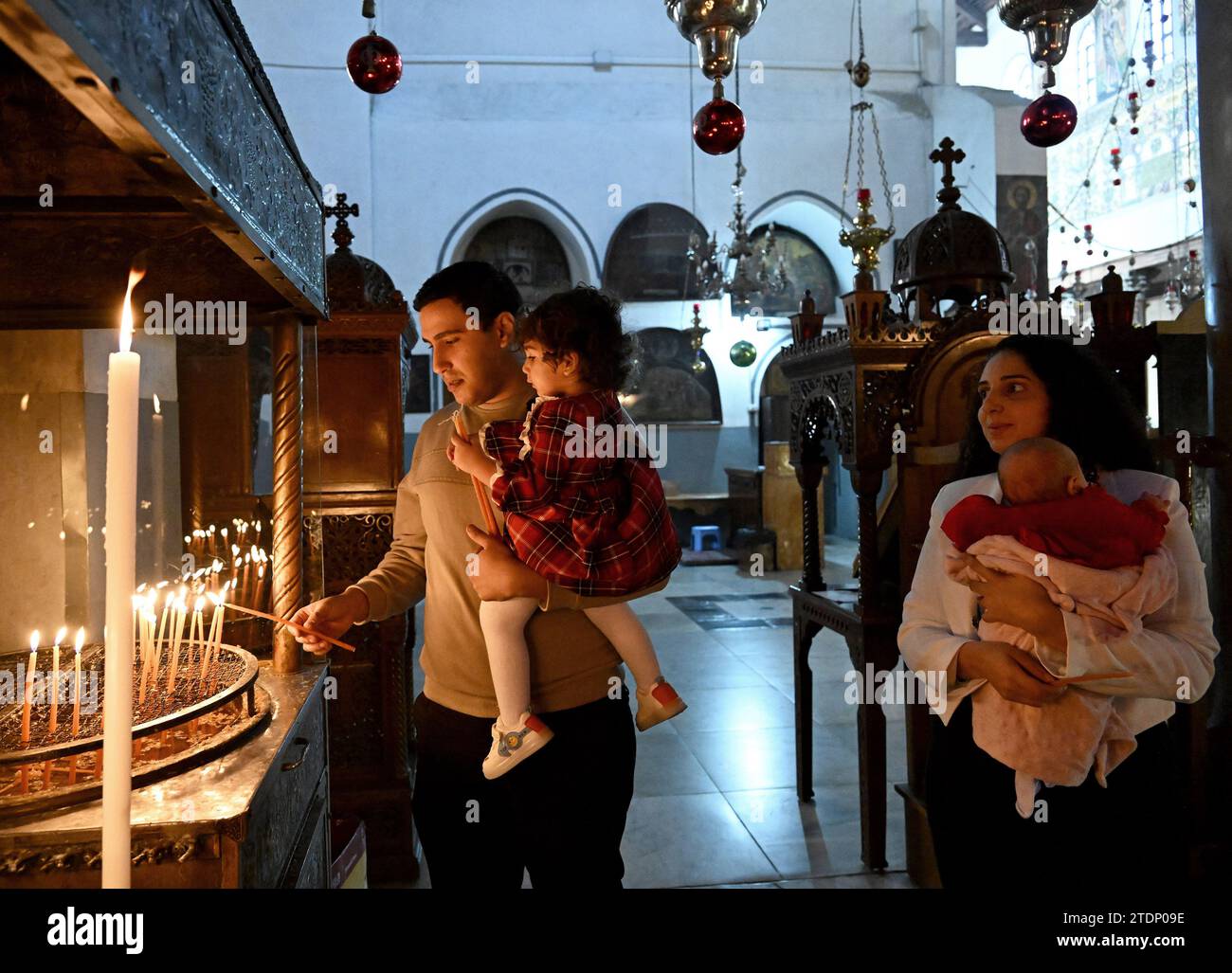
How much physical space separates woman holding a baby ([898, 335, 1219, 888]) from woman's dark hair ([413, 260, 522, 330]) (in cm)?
98

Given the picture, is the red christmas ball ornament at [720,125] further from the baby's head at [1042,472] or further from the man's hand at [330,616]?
the man's hand at [330,616]

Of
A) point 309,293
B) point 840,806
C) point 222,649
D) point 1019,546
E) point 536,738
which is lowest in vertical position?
point 840,806

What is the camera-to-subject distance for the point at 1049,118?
3.04 meters

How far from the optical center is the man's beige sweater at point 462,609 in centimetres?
169

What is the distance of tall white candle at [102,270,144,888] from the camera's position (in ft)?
2.31

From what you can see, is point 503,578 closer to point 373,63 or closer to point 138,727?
point 138,727

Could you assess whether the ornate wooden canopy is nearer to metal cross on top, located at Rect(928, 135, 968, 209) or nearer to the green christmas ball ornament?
metal cross on top, located at Rect(928, 135, 968, 209)

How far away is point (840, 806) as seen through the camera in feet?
12.9

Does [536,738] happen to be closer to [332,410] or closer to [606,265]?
[332,410]

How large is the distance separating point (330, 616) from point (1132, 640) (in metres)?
1.42

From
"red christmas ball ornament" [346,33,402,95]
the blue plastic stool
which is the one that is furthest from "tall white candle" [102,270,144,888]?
the blue plastic stool

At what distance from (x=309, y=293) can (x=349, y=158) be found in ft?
40.9
